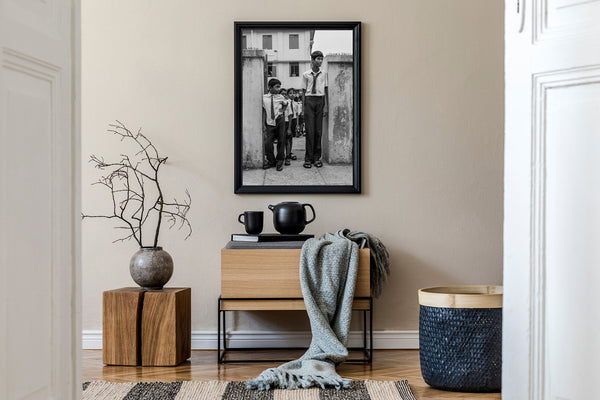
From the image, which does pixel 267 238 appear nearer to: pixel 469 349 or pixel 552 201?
pixel 469 349

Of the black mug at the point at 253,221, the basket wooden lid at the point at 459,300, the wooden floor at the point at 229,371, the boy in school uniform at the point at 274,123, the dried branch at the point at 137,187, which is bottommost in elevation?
the wooden floor at the point at 229,371

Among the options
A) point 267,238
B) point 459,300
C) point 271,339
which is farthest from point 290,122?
point 459,300

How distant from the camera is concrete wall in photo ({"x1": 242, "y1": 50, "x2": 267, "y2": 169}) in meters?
3.75

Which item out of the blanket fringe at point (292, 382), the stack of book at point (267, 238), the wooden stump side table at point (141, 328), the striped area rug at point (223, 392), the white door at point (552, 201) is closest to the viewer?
the white door at point (552, 201)

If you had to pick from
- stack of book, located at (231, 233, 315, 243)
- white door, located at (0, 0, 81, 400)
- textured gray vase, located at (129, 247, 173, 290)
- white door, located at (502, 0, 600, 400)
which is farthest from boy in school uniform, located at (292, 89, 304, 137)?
white door, located at (0, 0, 81, 400)

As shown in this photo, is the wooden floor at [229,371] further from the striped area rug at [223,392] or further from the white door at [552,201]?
the white door at [552,201]

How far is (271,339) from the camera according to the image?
372 centimetres

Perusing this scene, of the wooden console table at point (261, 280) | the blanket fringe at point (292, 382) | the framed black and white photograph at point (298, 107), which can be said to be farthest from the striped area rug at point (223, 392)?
the framed black and white photograph at point (298, 107)

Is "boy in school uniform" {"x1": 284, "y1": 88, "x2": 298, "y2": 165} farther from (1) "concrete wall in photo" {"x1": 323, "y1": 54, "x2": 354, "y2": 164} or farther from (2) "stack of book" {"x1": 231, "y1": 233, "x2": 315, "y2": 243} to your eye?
(2) "stack of book" {"x1": 231, "y1": 233, "x2": 315, "y2": 243}

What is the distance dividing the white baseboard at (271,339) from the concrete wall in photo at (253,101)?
0.94 metres

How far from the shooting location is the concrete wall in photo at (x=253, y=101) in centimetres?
375

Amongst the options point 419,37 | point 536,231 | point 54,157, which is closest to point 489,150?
point 419,37

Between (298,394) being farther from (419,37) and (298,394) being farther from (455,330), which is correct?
(419,37)

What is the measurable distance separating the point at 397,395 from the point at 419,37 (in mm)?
2017
